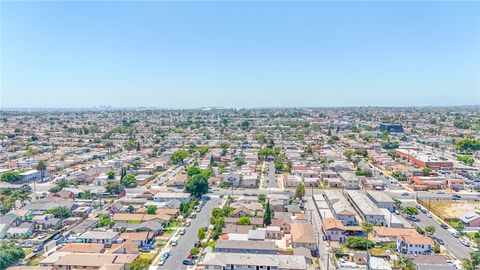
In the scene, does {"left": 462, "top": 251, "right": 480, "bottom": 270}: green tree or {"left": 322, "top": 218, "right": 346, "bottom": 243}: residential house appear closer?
{"left": 462, "top": 251, "right": 480, "bottom": 270}: green tree

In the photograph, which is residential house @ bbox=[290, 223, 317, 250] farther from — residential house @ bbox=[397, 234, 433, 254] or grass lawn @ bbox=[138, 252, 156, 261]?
grass lawn @ bbox=[138, 252, 156, 261]

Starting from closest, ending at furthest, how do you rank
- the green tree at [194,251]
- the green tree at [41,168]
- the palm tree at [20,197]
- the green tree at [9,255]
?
the green tree at [9,255] → the green tree at [194,251] → the palm tree at [20,197] → the green tree at [41,168]

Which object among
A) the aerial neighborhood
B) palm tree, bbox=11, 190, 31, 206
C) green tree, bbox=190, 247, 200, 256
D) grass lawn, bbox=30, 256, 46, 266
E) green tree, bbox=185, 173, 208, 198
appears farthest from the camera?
green tree, bbox=185, 173, 208, 198

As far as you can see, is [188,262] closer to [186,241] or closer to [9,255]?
[186,241]

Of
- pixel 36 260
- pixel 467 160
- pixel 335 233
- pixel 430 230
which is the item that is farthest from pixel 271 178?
pixel 467 160

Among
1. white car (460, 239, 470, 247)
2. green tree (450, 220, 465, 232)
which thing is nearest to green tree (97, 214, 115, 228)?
white car (460, 239, 470, 247)

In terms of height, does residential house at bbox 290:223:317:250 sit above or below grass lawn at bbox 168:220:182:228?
above

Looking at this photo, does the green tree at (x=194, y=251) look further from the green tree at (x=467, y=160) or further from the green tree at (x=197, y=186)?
Answer: the green tree at (x=467, y=160)

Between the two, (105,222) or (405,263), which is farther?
(105,222)

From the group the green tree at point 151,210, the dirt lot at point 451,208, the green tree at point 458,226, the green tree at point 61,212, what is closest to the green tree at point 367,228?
the green tree at point 458,226

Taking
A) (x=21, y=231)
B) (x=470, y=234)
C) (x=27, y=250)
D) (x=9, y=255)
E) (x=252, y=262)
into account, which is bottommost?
(x=27, y=250)
